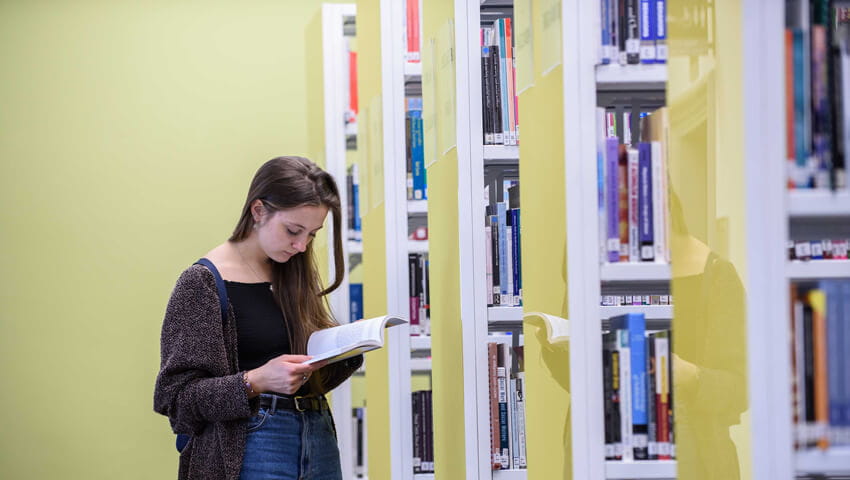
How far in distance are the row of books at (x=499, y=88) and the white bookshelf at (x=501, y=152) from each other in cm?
1

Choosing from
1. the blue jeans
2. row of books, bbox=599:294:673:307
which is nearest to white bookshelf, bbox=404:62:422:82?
row of books, bbox=599:294:673:307

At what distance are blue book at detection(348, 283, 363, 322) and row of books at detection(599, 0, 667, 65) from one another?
2809 millimetres

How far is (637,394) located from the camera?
169 centimetres

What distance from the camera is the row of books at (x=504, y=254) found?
2752mm

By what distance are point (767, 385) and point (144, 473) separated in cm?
451

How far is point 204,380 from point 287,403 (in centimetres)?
20

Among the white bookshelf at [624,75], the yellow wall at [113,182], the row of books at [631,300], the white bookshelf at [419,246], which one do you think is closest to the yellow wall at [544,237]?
the white bookshelf at [624,75]

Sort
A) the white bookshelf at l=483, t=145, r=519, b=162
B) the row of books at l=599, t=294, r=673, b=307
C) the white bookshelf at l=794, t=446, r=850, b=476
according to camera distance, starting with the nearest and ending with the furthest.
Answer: the white bookshelf at l=794, t=446, r=850, b=476 < the white bookshelf at l=483, t=145, r=519, b=162 < the row of books at l=599, t=294, r=673, b=307

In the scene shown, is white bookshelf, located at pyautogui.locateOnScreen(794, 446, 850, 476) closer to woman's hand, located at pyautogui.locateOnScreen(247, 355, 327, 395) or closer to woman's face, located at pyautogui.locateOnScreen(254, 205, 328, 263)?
woman's hand, located at pyautogui.locateOnScreen(247, 355, 327, 395)

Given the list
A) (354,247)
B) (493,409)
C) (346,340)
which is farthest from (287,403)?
(354,247)

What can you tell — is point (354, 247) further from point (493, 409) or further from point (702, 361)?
point (702, 361)

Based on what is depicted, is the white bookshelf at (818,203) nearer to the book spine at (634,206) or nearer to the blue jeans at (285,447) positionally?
the book spine at (634,206)

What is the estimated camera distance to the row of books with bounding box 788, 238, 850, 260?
6.00ft

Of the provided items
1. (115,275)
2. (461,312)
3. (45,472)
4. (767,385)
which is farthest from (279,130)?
(767,385)
